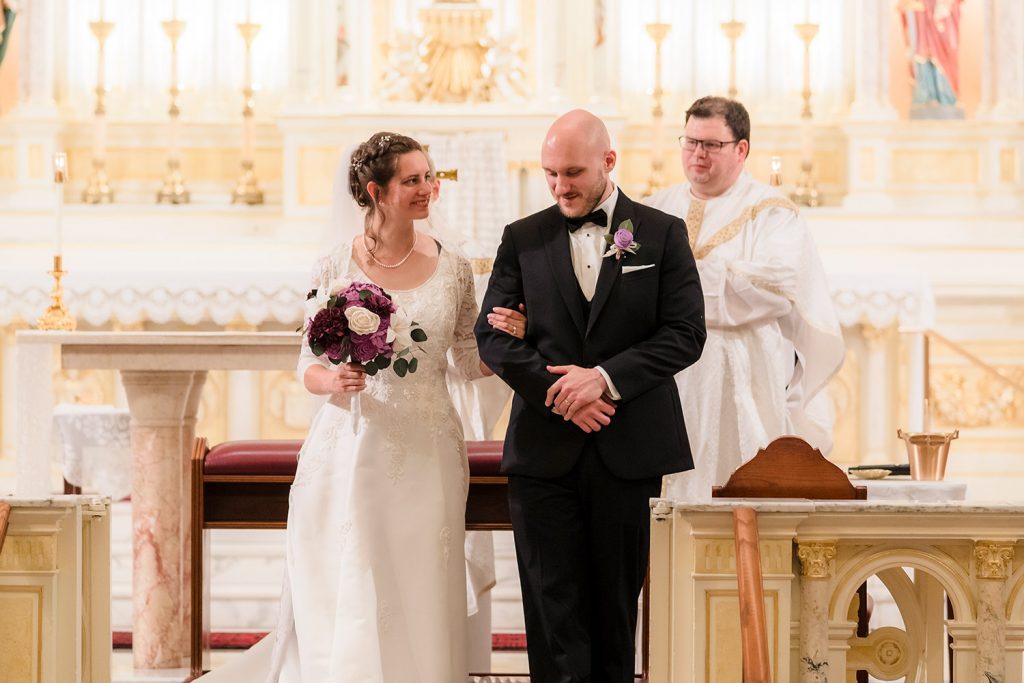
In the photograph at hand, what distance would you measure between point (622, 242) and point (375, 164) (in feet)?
2.69

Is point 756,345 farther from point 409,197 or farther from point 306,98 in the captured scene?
point 306,98

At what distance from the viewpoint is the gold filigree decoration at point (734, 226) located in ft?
16.2

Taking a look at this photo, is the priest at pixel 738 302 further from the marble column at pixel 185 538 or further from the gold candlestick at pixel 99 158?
the gold candlestick at pixel 99 158

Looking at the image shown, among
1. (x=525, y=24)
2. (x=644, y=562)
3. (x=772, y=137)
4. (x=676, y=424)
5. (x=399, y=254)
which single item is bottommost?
(x=644, y=562)

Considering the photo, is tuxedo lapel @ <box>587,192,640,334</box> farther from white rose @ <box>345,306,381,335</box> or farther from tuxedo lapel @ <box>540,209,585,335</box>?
white rose @ <box>345,306,381,335</box>

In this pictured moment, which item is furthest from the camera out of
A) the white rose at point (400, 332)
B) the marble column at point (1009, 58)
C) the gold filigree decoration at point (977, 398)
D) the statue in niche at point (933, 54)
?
the statue in niche at point (933, 54)

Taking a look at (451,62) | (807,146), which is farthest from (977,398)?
(451,62)

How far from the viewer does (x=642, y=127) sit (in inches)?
386

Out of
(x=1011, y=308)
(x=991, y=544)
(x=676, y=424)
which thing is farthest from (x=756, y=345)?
(x=1011, y=308)

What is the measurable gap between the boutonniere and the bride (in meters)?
0.61

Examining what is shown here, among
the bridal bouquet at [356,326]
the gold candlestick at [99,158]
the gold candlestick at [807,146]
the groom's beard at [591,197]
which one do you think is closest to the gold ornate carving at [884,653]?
the groom's beard at [591,197]

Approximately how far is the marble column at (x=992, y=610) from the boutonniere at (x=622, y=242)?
1.16m

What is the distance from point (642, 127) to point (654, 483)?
618cm

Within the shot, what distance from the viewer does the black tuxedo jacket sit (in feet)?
12.6
